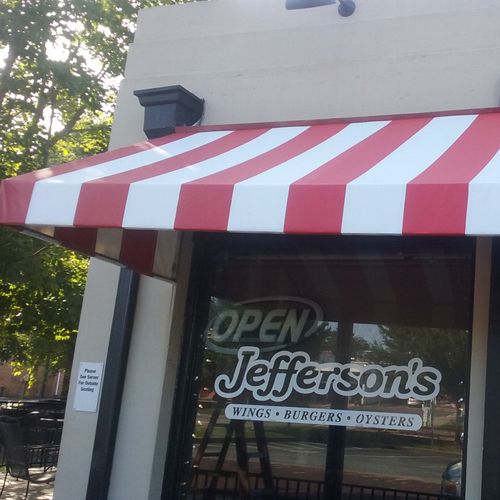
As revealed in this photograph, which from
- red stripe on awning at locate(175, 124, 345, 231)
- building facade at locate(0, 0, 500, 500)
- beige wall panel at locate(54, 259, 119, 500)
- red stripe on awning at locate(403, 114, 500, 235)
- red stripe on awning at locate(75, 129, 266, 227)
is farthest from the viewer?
beige wall panel at locate(54, 259, 119, 500)

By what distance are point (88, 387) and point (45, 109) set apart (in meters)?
8.63

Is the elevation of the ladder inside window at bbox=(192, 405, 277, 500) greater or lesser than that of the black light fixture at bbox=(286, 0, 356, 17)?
lesser

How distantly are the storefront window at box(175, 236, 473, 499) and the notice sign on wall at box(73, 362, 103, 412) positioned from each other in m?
0.73

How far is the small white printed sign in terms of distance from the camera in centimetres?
461

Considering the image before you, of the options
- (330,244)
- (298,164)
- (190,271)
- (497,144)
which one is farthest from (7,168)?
(497,144)

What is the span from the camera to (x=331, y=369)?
4.91 m

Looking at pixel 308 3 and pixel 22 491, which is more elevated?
pixel 308 3

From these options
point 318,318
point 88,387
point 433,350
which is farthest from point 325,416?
point 88,387

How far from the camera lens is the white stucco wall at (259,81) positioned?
5.04m

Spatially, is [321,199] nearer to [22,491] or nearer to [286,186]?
[286,186]

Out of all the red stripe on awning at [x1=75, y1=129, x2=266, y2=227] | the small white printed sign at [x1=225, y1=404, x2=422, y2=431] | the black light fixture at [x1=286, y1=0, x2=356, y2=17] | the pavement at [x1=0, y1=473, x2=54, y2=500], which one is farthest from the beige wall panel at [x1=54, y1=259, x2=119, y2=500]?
the pavement at [x1=0, y1=473, x2=54, y2=500]

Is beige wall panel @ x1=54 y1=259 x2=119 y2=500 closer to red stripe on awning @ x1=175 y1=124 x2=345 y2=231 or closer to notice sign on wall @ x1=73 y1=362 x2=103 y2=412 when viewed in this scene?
notice sign on wall @ x1=73 y1=362 x2=103 y2=412

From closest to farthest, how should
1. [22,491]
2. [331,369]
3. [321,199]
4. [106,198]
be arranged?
[321,199] < [106,198] < [331,369] < [22,491]

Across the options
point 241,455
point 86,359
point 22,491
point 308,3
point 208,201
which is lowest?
point 22,491
